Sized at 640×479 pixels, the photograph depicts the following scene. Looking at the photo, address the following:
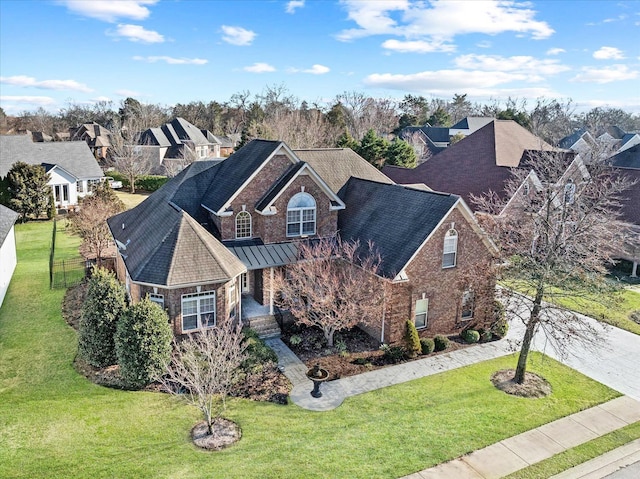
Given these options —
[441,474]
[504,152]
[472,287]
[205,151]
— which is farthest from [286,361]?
[205,151]

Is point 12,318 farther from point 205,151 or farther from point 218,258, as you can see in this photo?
point 205,151

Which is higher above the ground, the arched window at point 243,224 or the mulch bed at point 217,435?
the arched window at point 243,224

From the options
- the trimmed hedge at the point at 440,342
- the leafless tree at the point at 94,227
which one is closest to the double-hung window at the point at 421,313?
the trimmed hedge at the point at 440,342

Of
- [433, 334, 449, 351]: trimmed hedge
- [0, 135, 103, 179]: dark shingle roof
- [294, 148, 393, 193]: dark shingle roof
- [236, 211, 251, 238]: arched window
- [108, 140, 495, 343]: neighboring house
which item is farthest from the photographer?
[0, 135, 103, 179]: dark shingle roof

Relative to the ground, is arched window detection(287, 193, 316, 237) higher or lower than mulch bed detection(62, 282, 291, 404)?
higher

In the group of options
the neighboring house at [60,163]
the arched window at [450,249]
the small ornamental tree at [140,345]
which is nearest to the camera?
the small ornamental tree at [140,345]

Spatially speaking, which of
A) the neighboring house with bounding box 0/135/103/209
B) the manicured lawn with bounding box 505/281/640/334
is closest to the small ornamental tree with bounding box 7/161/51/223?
the neighboring house with bounding box 0/135/103/209

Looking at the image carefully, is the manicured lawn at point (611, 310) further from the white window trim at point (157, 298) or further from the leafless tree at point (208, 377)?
the white window trim at point (157, 298)

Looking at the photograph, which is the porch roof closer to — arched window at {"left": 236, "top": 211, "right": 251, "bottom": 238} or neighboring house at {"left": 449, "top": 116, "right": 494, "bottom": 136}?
arched window at {"left": 236, "top": 211, "right": 251, "bottom": 238}
